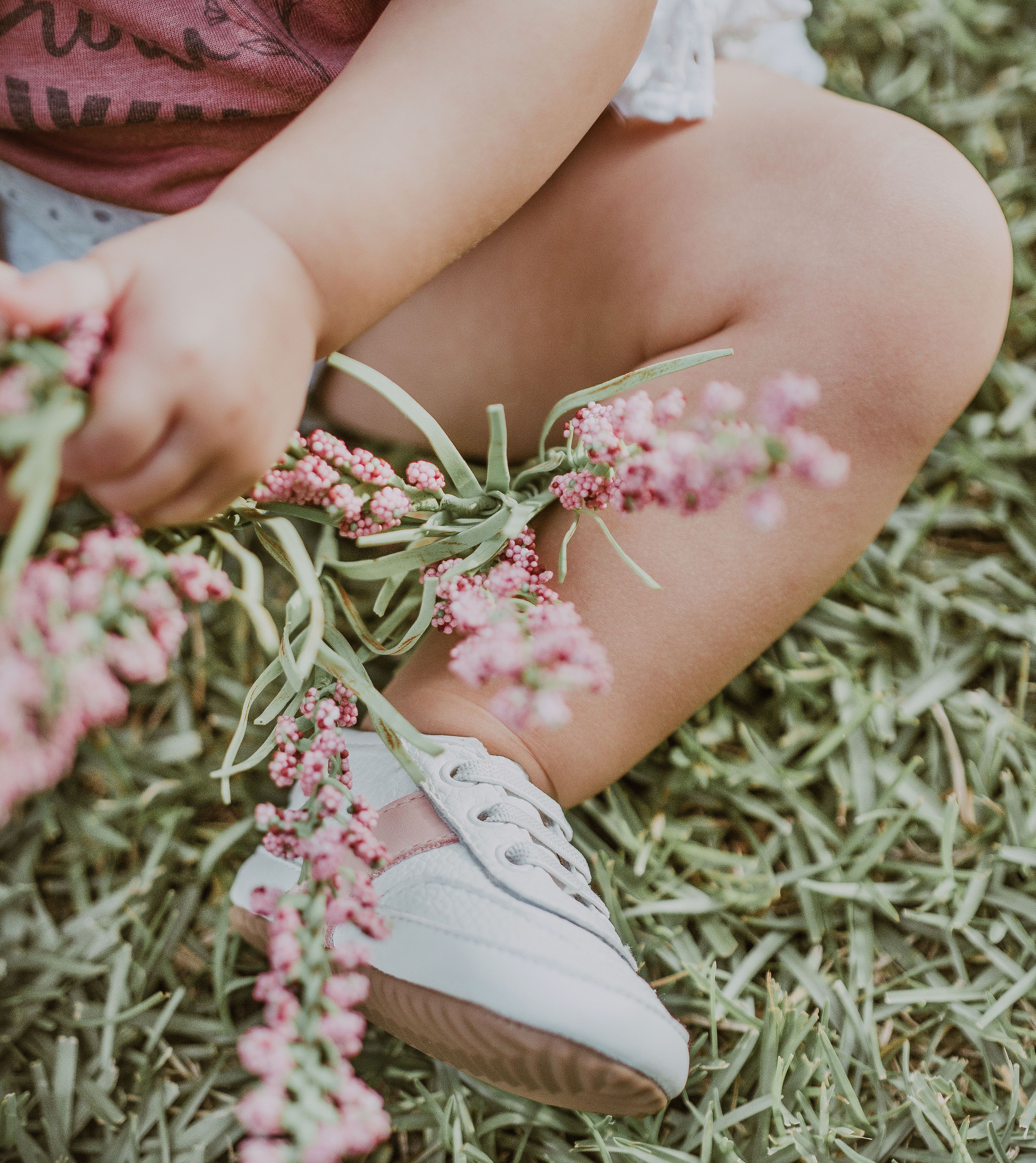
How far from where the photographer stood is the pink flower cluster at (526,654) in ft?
0.85

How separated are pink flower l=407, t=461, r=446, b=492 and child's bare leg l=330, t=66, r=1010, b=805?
16 centimetres

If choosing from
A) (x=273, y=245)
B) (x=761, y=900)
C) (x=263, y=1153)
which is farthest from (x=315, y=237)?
(x=761, y=900)

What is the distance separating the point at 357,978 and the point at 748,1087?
Answer: 0.42m

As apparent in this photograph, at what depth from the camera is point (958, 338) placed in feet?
1.72

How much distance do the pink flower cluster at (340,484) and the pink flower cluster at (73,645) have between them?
0.09 metres

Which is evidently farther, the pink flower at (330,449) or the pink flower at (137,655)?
the pink flower at (330,449)

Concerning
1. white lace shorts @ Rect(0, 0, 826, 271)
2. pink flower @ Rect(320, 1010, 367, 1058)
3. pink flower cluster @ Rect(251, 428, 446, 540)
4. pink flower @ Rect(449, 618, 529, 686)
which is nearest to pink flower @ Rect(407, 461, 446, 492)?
pink flower cluster @ Rect(251, 428, 446, 540)

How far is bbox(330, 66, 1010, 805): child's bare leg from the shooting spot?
1.72 ft

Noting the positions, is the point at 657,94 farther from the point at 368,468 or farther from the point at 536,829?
the point at 536,829

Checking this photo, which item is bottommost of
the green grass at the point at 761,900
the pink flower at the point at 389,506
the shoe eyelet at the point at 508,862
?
the green grass at the point at 761,900

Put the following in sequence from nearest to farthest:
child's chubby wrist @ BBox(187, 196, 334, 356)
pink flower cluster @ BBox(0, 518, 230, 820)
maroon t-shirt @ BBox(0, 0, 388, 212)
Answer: pink flower cluster @ BBox(0, 518, 230, 820), child's chubby wrist @ BBox(187, 196, 334, 356), maroon t-shirt @ BBox(0, 0, 388, 212)

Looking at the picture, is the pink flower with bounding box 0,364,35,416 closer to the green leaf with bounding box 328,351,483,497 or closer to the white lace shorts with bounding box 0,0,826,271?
the green leaf with bounding box 328,351,483,497

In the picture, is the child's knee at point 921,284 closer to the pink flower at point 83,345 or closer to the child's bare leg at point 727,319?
the child's bare leg at point 727,319

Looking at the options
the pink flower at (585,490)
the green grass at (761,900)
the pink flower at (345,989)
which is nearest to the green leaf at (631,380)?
the pink flower at (585,490)
